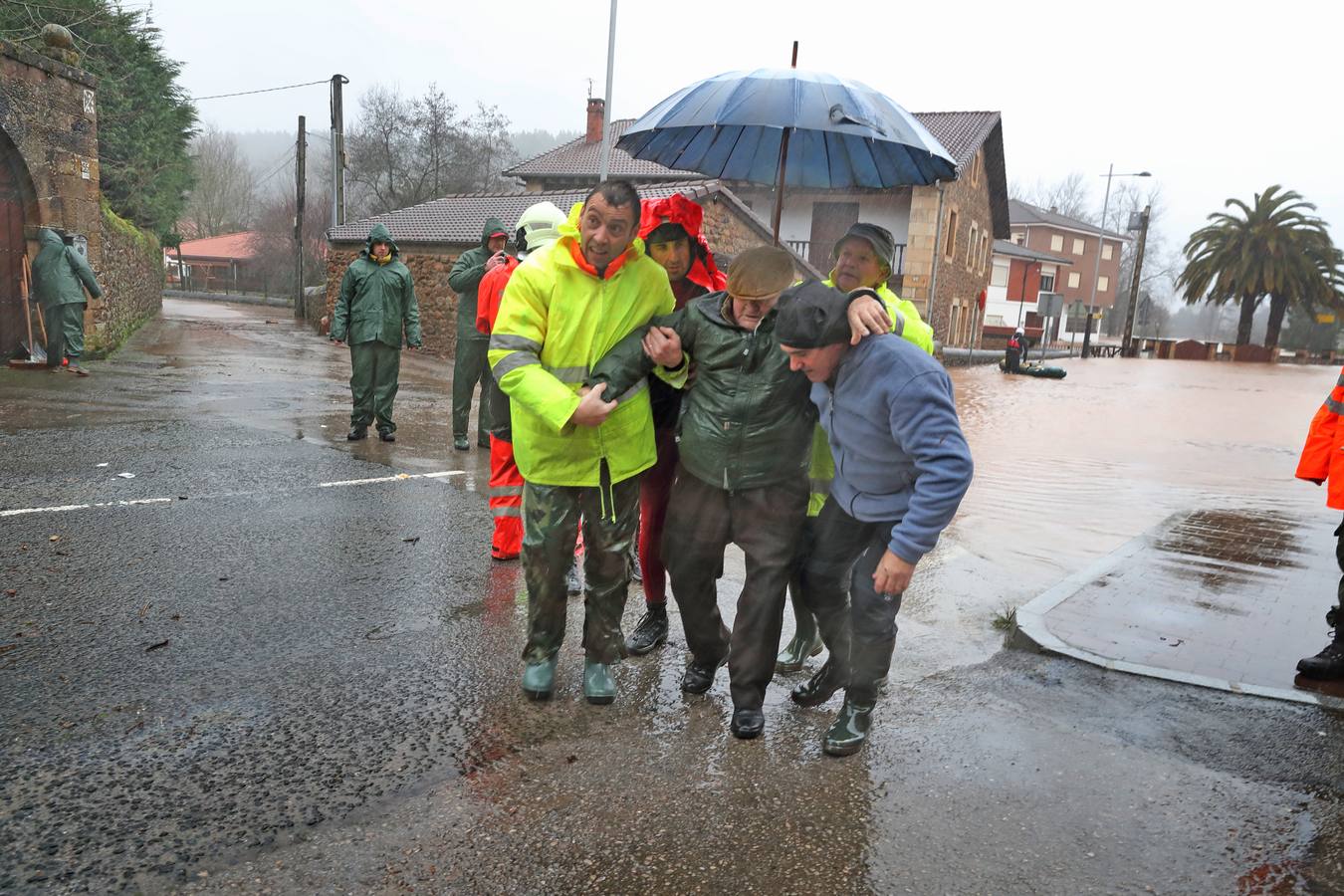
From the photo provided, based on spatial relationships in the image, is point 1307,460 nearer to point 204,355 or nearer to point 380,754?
point 380,754

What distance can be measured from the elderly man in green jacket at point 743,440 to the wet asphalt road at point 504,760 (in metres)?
0.47

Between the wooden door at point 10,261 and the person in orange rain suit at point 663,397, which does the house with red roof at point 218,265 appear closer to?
the wooden door at point 10,261

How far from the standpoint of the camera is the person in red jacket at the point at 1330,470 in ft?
13.8

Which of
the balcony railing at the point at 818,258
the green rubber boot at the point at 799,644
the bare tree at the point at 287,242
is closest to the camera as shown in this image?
the green rubber boot at the point at 799,644

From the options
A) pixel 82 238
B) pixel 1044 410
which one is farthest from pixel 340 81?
pixel 1044 410

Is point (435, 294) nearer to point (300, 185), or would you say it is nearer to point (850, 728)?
point (300, 185)

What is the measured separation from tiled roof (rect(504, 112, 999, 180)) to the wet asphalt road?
27599 millimetres

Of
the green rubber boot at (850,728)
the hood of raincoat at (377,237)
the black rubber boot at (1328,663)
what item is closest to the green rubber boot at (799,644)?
the green rubber boot at (850,728)

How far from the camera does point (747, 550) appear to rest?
3367 millimetres

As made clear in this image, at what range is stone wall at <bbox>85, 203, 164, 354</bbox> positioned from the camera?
13.6 m

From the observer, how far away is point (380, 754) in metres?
3.09

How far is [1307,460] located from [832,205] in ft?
103

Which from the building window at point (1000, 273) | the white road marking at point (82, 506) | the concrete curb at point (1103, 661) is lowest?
the white road marking at point (82, 506)

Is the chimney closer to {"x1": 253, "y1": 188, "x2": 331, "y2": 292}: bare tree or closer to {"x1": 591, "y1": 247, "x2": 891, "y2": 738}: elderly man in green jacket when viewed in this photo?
{"x1": 253, "y1": 188, "x2": 331, "y2": 292}: bare tree
